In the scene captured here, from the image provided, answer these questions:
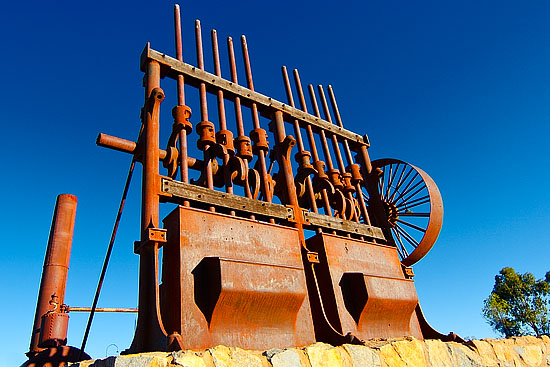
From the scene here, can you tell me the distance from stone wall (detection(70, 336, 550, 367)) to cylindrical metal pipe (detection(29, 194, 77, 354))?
31.3 feet

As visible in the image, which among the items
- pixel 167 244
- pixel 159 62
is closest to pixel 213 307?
pixel 167 244

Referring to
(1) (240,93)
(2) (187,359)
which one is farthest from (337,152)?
(2) (187,359)

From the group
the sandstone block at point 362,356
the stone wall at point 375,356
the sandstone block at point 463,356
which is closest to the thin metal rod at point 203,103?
the stone wall at point 375,356

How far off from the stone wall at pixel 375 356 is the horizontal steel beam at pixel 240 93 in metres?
3.85

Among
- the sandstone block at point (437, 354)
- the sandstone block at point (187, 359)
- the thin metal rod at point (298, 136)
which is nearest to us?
the sandstone block at point (187, 359)

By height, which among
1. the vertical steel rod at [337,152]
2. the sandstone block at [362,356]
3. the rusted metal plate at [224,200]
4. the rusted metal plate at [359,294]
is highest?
the vertical steel rod at [337,152]

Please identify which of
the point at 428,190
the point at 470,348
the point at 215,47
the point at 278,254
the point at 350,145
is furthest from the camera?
the point at 350,145

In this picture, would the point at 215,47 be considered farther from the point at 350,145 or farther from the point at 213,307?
the point at 213,307

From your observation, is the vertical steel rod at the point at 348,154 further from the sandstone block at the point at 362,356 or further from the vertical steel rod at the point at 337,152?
the sandstone block at the point at 362,356

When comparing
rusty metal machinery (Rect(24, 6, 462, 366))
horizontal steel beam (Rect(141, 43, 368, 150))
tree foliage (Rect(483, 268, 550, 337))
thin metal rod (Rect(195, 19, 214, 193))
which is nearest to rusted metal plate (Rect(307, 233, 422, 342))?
rusty metal machinery (Rect(24, 6, 462, 366))

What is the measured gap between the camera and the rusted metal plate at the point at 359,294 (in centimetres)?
436

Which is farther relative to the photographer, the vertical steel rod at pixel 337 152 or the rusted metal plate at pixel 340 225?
the vertical steel rod at pixel 337 152

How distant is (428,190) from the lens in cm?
559

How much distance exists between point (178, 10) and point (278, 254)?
4.25 meters
